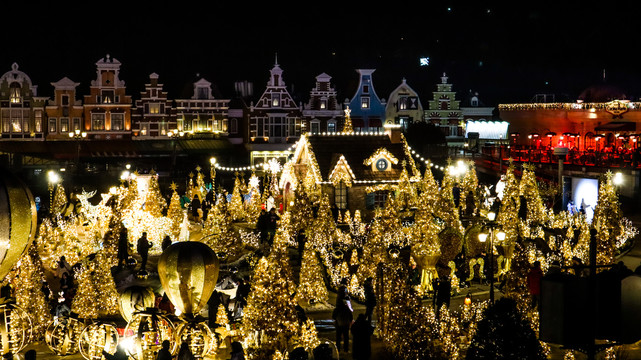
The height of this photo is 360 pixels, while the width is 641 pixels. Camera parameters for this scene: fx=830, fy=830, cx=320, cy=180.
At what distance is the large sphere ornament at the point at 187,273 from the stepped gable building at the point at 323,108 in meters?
41.3

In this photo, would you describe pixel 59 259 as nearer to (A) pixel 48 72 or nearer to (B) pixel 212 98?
(B) pixel 212 98

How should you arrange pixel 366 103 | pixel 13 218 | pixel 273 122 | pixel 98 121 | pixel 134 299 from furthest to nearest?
pixel 366 103 → pixel 273 122 → pixel 98 121 → pixel 134 299 → pixel 13 218

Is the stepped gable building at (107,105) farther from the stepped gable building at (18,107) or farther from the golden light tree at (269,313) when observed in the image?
the golden light tree at (269,313)

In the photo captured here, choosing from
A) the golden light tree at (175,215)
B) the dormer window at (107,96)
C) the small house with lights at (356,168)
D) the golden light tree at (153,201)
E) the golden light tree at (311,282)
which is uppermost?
the dormer window at (107,96)

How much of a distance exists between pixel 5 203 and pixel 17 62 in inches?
1931

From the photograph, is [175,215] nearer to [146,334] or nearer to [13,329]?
[13,329]

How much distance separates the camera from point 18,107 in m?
52.6

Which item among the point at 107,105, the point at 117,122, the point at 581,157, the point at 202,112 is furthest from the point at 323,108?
the point at 581,157

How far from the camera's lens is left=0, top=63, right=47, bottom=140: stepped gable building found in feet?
172

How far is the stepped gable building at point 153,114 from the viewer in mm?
53500

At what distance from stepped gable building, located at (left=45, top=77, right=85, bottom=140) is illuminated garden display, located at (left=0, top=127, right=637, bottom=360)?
76.8 feet

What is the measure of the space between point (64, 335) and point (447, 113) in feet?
148

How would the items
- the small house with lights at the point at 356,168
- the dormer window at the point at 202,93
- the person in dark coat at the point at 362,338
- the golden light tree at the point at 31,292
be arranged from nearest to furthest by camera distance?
the person in dark coat at the point at 362,338, the golden light tree at the point at 31,292, the small house with lights at the point at 356,168, the dormer window at the point at 202,93

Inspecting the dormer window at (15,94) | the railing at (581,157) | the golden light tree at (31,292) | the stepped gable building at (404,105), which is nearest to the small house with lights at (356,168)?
the railing at (581,157)
